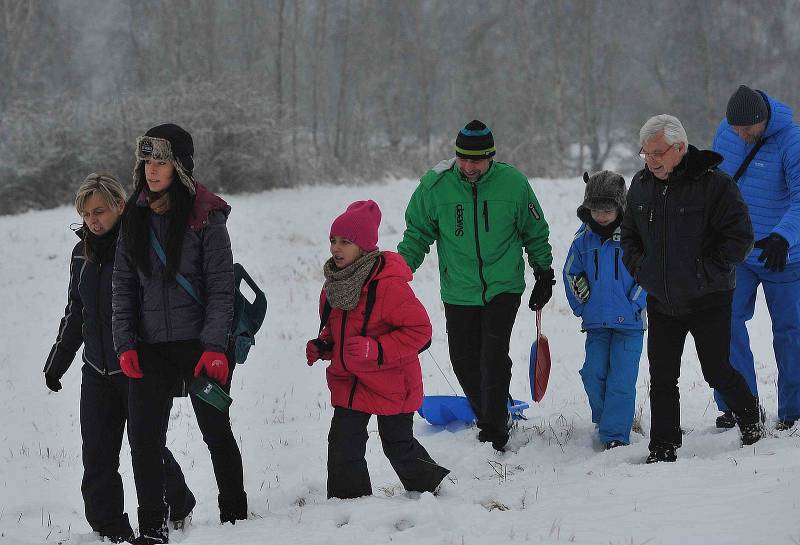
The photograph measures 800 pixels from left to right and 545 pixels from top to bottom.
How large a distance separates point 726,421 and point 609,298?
3.55ft

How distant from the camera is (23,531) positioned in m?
4.77

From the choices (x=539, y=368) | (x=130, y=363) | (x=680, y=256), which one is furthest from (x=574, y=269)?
(x=130, y=363)

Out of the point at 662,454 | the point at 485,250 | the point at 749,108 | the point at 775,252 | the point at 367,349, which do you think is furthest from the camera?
the point at 485,250

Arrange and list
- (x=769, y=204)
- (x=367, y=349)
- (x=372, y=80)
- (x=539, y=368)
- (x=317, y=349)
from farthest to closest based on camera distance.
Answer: (x=372, y=80), (x=539, y=368), (x=769, y=204), (x=317, y=349), (x=367, y=349)

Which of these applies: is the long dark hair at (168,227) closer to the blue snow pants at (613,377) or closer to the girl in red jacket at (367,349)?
the girl in red jacket at (367,349)

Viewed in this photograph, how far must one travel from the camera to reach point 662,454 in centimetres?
460

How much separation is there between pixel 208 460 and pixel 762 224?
402 centimetres

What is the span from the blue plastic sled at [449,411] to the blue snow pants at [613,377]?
0.83 m

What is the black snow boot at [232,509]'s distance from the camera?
4215 mm

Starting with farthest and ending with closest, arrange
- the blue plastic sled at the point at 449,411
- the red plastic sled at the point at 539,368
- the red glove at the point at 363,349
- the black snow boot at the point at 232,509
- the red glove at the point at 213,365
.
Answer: the blue plastic sled at the point at 449,411
the red plastic sled at the point at 539,368
the black snow boot at the point at 232,509
the red glove at the point at 363,349
the red glove at the point at 213,365

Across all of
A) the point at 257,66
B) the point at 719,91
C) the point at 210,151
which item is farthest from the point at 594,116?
the point at 210,151

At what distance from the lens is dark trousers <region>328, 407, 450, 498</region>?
422 centimetres

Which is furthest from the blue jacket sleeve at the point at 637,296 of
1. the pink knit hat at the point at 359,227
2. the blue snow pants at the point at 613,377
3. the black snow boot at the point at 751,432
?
the pink knit hat at the point at 359,227

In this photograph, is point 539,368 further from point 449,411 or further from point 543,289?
point 449,411
